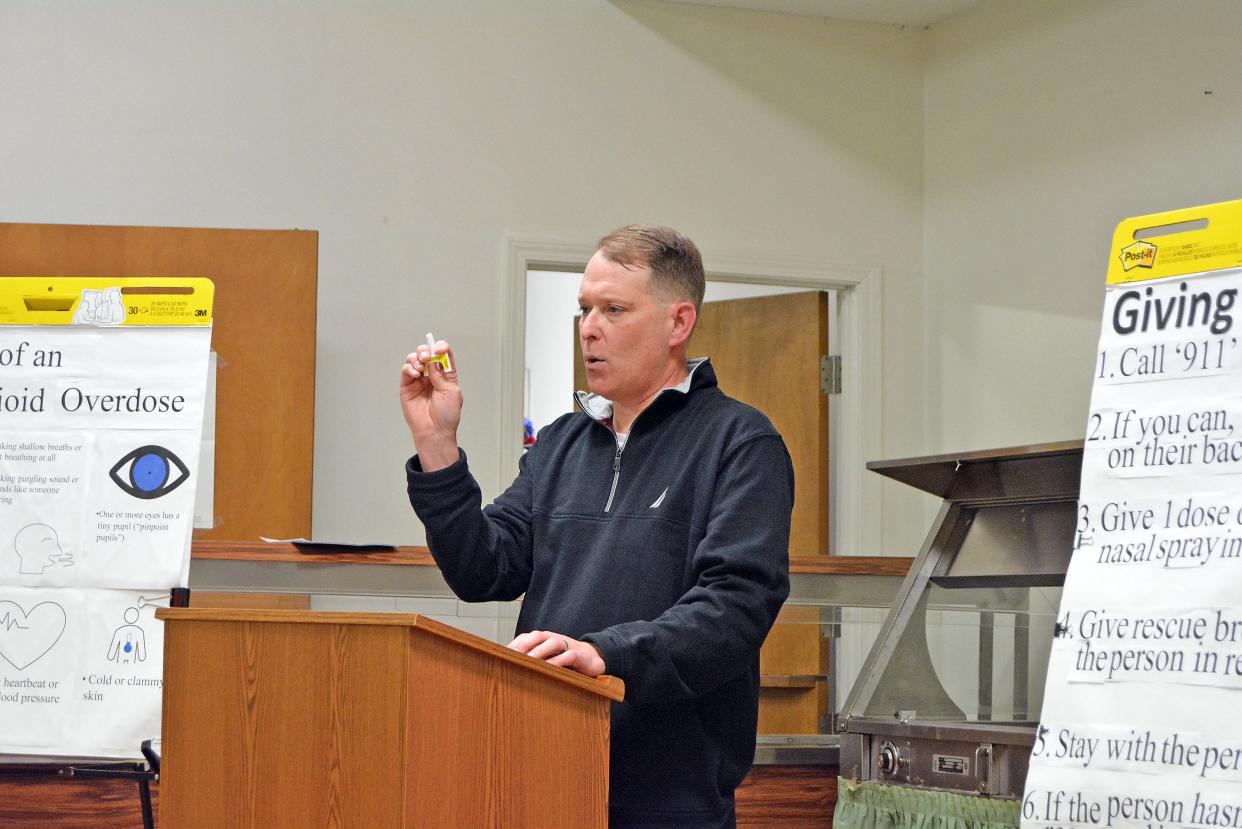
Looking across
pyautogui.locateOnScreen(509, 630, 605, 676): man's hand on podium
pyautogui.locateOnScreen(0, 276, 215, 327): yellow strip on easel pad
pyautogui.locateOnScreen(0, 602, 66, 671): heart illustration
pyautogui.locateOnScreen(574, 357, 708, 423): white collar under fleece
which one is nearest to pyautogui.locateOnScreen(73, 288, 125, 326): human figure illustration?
pyautogui.locateOnScreen(0, 276, 215, 327): yellow strip on easel pad

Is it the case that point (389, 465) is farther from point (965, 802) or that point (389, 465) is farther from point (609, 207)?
point (965, 802)

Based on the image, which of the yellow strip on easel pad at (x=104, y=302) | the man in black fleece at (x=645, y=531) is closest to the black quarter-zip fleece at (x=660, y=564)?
the man in black fleece at (x=645, y=531)

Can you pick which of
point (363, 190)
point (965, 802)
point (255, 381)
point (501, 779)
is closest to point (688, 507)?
point (501, 779)

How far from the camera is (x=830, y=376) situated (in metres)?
5.18

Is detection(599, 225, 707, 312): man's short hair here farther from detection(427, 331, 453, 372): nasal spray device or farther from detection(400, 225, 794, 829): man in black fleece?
detection(427, 331, 453, 372): nasal spray device

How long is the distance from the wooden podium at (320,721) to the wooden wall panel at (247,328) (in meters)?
2.93

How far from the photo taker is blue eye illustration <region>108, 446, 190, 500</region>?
8.50ft

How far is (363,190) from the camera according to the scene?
184 inches

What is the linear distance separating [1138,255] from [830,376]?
295 cm

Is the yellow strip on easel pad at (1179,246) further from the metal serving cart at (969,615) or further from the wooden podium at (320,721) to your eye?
the wooden podium at (320,721)

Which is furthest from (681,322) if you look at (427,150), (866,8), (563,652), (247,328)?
(866,8)

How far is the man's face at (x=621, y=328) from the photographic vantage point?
198cm

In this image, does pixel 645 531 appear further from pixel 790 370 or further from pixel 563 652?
pixel 790 370

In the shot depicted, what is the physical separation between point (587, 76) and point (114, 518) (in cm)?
284
